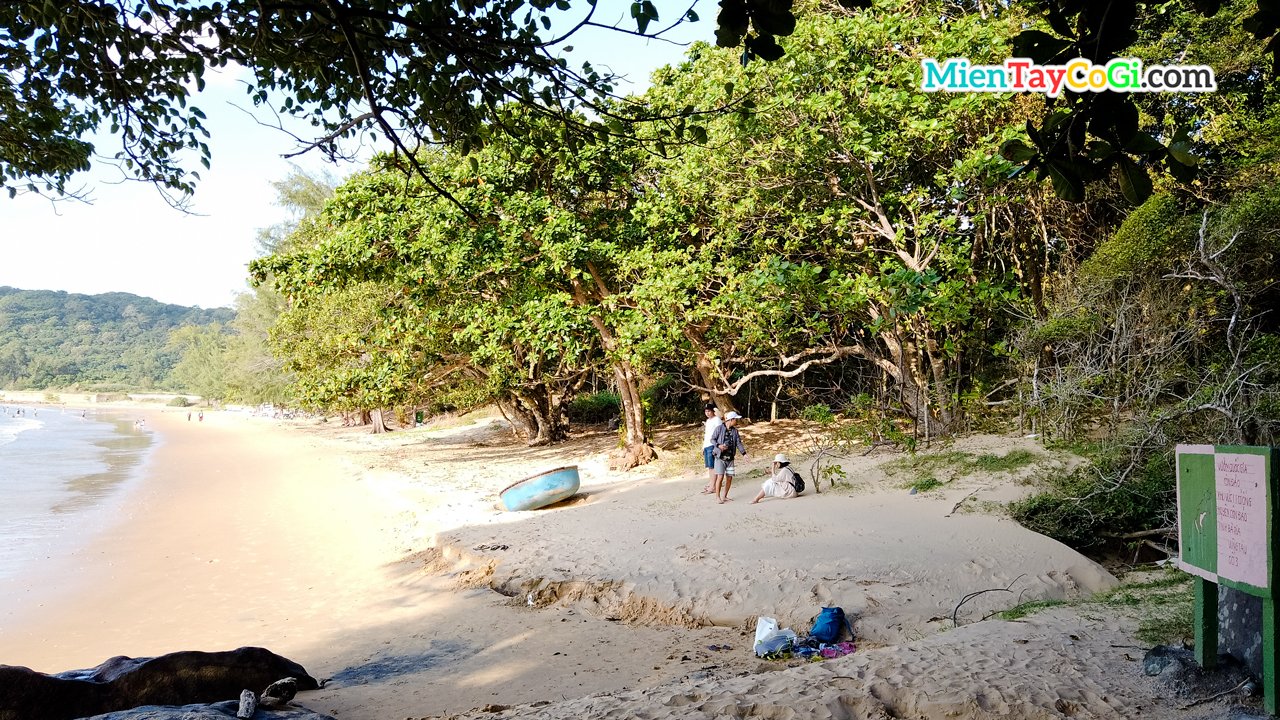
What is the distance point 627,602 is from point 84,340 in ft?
556

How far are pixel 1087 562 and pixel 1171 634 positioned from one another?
Answer: 10.0 feet

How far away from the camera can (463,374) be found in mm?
21828

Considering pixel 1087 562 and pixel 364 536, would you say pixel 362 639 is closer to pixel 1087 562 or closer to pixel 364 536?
pixel 364 536

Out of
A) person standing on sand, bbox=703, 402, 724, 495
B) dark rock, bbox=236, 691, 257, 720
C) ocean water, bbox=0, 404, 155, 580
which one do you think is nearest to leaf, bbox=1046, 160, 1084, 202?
dark rock, bbox=236, 691, 257, 720

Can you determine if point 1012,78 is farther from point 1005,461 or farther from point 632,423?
point 632,423

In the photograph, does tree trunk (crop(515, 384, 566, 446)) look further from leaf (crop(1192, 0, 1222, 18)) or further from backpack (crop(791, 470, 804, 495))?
leaf (crop(1192, 0, 1222, 18))

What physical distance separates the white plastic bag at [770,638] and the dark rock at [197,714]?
309 centimetres

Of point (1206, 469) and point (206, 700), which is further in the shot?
point (206, 700)

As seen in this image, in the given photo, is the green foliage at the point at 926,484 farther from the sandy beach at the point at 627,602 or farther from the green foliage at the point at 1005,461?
the green foliage at the point at 1005,461

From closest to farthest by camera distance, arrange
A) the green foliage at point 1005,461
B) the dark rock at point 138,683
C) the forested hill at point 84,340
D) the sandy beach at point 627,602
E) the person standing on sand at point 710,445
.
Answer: the sandy beach at point 627,602 → the dark rock at point 138,683 → the green foliage at point 1005,461 → the person standing on sand at point 710,445 → the forested hill at point 84,340

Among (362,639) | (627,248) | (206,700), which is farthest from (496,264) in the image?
(206,700)

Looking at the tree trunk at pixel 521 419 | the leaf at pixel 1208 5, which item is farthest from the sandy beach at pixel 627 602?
the tree trunk at pixel 521 419

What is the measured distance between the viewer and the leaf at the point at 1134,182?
2.36 metres

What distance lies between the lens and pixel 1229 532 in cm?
342
